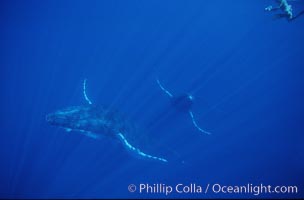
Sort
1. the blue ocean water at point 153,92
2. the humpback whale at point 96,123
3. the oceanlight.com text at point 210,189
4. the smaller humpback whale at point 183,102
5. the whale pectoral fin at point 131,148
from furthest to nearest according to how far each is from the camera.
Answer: the oceanlight.com text at point 210,189, the blue ocean water at point 153,92, the smaller humpback whale at point 183,102, the whale pectoral fin at point 131,148, the humpback whale at point 96,123

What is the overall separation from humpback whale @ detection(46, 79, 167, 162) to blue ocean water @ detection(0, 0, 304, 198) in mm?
1335

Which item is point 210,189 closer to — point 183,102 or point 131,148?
point 183,102

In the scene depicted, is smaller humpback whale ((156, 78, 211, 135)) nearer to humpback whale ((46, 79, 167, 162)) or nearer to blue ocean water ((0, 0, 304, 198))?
blue ocean water ((0, 0, 304, 198))

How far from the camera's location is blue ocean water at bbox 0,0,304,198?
573 inches

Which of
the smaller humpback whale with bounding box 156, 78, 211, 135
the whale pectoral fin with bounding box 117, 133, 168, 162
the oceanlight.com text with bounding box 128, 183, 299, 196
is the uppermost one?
the smaller humpback whale with bounding box 156, 78, 211, 135

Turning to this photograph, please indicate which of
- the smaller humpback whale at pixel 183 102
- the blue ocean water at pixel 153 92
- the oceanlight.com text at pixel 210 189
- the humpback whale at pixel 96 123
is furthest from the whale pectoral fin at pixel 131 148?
the oceanlight.com text at pixel 210 189

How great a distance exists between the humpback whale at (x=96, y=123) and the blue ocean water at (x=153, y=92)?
134cm

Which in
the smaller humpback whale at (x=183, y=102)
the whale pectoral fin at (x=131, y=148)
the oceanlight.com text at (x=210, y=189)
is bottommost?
the whale pectoral fin at (x=131, y=148)

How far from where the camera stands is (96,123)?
30.6 ft

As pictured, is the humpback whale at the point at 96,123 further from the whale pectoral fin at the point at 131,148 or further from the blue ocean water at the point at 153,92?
the blue ocean water at the point at 153,92

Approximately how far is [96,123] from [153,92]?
434 inches

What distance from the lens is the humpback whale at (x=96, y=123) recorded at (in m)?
8.87

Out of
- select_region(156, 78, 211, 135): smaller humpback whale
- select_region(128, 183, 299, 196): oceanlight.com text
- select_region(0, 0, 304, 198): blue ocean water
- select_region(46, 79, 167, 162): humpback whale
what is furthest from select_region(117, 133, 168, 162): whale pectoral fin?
select_region(128, 183, 299, 196): oceanlight.com text

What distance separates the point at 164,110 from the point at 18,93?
9.80m
